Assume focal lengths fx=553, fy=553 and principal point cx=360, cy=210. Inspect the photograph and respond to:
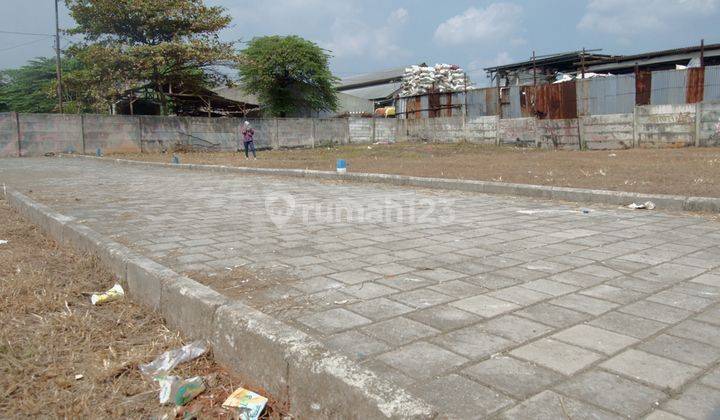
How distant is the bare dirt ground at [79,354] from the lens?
8.58ft

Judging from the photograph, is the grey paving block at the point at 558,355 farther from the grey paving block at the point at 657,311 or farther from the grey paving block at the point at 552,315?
the grey paving block at the point at 657,311

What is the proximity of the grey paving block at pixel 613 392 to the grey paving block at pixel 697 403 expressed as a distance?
0.06m

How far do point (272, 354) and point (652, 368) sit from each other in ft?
5.63

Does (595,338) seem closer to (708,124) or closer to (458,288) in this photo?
(458,288)

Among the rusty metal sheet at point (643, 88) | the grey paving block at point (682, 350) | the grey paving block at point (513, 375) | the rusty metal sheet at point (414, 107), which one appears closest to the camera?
the grey paving block at point (513, 375)

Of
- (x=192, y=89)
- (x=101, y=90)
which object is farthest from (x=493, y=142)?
(x=101, y=90)

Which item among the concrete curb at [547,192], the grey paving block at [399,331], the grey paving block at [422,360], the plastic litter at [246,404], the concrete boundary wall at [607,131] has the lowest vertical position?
the plastic litter at [246,404]

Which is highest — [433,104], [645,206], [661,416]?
[433,104]

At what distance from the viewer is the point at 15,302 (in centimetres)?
377

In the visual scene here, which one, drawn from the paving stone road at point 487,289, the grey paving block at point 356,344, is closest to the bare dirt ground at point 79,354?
the grey paving block at point 356,344

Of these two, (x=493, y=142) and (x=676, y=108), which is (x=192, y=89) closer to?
(x=493, y=142)

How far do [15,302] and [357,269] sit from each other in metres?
2.38

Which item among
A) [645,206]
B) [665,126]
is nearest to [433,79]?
[665,126]

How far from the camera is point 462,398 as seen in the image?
217cm
